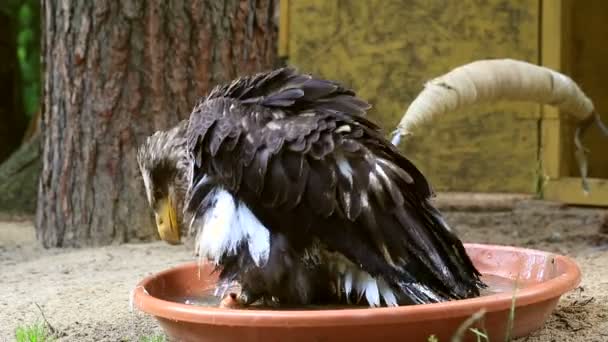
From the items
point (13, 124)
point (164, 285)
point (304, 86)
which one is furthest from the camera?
point (13, 124)

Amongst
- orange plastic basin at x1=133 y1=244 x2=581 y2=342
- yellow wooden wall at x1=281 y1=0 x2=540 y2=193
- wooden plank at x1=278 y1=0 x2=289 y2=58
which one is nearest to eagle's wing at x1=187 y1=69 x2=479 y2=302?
orange plastic basin at x1=133 y1=244 x2=581 y2=342

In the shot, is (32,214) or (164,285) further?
(32,214)

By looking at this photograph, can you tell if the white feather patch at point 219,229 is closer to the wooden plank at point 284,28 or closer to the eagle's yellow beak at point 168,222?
the eagle's yellow beak at point 168,222

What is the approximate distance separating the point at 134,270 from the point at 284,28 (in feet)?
9.56

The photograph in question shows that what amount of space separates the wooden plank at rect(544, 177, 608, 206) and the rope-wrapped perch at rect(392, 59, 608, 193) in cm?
114

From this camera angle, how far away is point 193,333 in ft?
6.48

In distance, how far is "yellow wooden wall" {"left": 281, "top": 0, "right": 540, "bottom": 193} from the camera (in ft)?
18.6

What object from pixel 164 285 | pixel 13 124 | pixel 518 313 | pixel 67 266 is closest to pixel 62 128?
pixel 67 266

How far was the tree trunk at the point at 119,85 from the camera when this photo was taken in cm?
412

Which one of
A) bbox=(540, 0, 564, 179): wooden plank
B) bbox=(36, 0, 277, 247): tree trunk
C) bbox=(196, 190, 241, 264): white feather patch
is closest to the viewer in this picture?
bbox=(196, 190, 241, 264): white feather patch

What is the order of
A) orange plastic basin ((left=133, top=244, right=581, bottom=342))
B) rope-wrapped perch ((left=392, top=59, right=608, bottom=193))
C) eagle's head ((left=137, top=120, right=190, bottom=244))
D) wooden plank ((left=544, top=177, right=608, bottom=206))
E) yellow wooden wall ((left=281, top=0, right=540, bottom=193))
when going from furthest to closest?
1. yellow wooden wall ((left=281, top=0, right=540, bottom=193))
2. wooden plank ((left=544, top=177, right=608, bottom=206))
3. rope-wrapped perch ((left=392, top=59, right=608, bottom=193))
4. eagle's head ((left=137, top=120, right=190, bottom=244))
5. orange plastic basin ((left=133, top=244, right=581, bottom=342))

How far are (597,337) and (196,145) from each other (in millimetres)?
1110

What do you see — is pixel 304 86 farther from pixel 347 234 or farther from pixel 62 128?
pixel 62 128

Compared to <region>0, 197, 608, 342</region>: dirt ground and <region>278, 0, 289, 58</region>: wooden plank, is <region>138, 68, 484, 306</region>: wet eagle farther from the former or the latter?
<region>278, 0, 289, 58</region>: wooden plank
